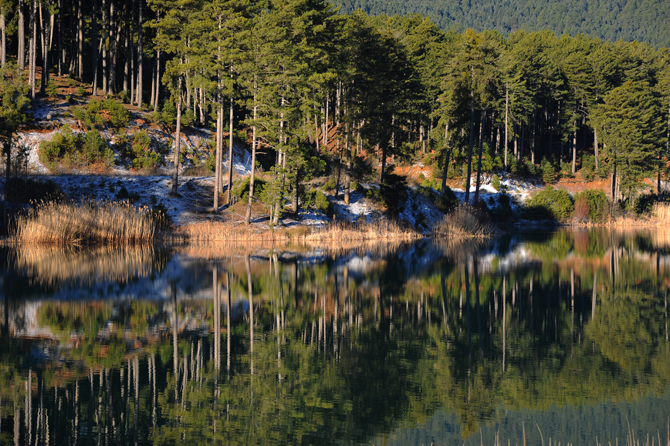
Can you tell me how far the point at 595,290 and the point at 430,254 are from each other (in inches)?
497

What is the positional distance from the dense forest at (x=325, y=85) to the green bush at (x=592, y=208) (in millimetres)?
2699

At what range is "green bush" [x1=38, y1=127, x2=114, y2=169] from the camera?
41.3m

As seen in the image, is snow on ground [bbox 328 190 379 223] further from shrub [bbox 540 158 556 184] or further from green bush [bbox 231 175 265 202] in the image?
shrub [bbox 540 158 556 184]

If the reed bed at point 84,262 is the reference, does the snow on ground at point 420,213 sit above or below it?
above

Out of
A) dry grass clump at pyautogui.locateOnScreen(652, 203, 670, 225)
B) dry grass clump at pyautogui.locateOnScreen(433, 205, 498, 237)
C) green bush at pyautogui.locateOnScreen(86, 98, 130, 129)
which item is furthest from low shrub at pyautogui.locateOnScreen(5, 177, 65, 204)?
dry grass clump at pyautogui.locateOnScreen(652, 203, 670, 225)

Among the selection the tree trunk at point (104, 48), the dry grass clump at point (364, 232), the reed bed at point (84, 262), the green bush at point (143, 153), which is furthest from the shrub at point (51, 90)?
the dry grass clump at point (364, 232)

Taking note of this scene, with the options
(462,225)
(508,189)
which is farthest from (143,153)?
(508,189)

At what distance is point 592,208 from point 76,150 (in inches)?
1933

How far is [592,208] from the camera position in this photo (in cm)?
6400

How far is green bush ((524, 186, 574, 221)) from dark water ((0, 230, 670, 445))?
41799 millimetres

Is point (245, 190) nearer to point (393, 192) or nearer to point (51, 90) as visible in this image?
point (393, 192)

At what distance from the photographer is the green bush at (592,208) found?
63.9 metres

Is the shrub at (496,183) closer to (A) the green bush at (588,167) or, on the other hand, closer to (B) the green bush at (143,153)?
(A) the green bush at (588,167)

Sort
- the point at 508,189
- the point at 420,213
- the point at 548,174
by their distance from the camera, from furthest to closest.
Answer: the point at 548,174, the point at 508,189, the point at 420,213
